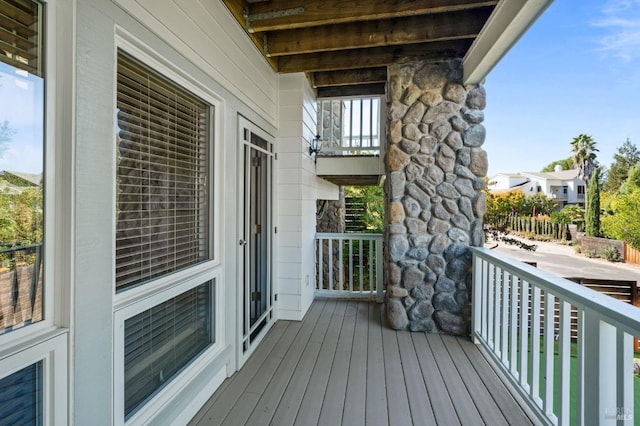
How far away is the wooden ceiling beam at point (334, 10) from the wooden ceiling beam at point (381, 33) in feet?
0.99

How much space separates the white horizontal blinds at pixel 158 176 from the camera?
57.6 inches

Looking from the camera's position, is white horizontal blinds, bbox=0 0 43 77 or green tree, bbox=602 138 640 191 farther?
green tree, bbox=602 138 640 191

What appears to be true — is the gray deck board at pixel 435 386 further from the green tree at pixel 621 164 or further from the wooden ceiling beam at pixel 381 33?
the green tree at pixel 621 164

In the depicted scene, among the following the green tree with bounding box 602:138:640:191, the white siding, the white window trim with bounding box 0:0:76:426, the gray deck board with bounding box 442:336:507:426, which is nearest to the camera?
the white window trim with bounding box 0:0:76:426

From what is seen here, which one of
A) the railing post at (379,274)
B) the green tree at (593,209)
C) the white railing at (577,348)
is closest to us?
the white railing at (577,348)

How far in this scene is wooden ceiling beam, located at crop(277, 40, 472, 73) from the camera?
3230mm

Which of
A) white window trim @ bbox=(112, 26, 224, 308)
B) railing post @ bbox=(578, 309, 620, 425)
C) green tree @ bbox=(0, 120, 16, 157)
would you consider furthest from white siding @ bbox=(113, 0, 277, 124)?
railing post @ bbox=(578, 309, 620, 425)

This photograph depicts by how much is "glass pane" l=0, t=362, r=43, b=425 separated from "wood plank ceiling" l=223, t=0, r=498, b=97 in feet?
8.27

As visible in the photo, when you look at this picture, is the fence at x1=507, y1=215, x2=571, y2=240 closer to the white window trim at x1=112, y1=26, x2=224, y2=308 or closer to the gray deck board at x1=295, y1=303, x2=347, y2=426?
the gray deck board at x1=295, y1=303, x2=347, y2=426

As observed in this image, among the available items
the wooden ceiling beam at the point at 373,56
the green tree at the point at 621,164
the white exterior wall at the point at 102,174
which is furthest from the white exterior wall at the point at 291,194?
the green tree at the point at 621,164

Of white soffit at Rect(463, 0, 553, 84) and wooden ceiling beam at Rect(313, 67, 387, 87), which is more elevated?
wooden ceiling beam at Rect(313, 67, 387, 87)

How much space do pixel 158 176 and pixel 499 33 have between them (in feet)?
8.99

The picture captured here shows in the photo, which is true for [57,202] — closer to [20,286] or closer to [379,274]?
[20,286]

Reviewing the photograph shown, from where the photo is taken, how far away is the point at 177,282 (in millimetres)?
1810
